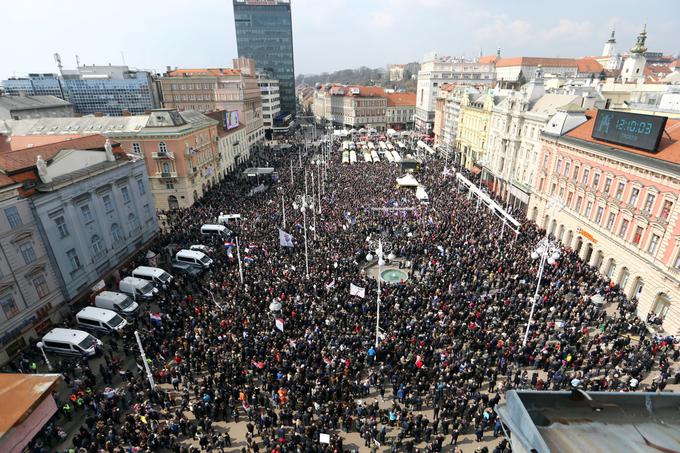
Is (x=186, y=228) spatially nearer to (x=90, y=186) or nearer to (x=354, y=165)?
(x=90, y=186)

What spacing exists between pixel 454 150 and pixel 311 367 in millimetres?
62359

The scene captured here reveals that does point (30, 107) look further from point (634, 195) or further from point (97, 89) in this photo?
point (634, 195)

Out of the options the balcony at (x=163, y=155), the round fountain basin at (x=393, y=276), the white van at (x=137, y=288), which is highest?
the balcony at (x=163, y=155)

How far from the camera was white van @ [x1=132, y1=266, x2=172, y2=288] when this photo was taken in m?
27.2

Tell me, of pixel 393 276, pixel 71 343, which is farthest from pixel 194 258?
pixel 393 276

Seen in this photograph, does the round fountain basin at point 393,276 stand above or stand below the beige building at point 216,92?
below

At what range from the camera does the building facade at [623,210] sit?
22.6m

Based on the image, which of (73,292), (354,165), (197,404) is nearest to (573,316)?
(197,404)

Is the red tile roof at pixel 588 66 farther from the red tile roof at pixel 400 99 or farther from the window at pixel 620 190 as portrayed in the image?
the window at pixel 620 190

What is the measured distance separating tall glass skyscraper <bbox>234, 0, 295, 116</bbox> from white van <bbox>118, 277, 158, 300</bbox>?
352 ft

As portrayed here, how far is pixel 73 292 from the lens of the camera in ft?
79.6

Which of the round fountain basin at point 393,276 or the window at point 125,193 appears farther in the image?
the window at point 125,193

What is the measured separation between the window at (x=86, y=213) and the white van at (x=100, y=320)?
716cm

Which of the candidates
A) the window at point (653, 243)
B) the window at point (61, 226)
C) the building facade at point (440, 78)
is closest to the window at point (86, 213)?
the window at point (61, 226)
